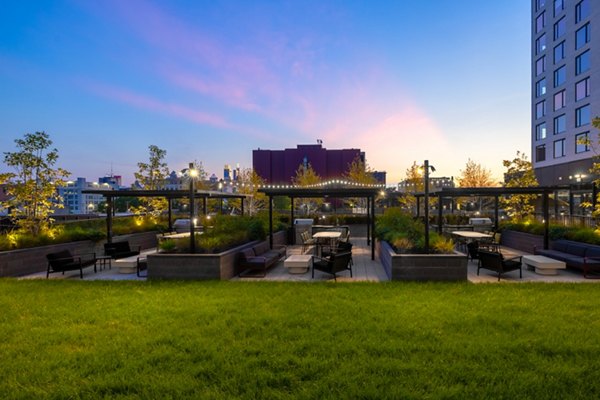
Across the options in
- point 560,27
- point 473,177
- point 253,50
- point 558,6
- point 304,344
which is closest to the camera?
point 304,344

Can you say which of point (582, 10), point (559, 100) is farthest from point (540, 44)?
point (559, 100)

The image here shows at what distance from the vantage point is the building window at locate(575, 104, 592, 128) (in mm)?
28828

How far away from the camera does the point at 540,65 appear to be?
119 ft

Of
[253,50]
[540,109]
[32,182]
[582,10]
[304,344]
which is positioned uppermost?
[582,10]

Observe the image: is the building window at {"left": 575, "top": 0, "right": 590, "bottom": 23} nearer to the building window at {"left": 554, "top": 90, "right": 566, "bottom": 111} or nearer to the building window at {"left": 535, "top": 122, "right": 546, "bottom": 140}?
the building window at {"left": 554, "top": 90, "right": 566, "bottom": 111}

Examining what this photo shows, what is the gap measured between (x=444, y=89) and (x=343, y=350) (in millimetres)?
25094

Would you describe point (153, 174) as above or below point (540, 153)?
below

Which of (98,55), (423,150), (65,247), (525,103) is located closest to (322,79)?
(98,55)

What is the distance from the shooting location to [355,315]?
535cm

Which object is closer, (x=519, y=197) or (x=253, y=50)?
(x=253, y=50)

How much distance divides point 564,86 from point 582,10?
6912 mm

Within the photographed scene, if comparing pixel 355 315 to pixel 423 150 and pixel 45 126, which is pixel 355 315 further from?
pixel 45 126

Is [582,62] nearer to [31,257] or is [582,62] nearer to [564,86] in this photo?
[564,86]

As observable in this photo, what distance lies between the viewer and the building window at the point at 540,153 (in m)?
35.8
